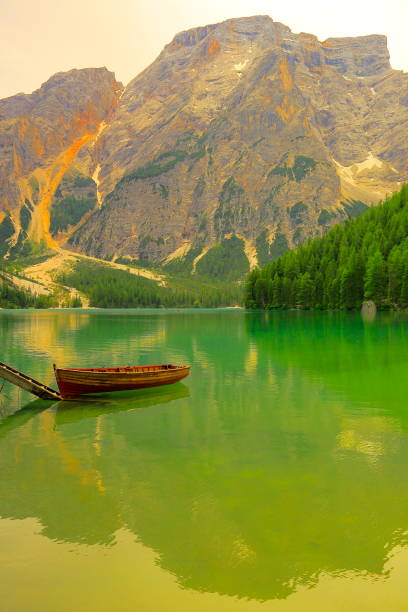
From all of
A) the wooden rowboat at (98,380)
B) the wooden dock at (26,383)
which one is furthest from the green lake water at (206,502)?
the wooden rowboat at (98,380)

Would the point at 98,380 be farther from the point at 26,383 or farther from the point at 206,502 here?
the point at 206,502

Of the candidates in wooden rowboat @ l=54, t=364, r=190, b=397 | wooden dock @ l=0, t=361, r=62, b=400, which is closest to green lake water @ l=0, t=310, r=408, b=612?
wooden dock @ l=0, t=361, r=62, b=400

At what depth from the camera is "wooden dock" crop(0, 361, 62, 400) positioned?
36.4 m

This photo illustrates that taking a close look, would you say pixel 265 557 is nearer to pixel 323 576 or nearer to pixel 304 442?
pixel 323 576

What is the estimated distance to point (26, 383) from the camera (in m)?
37.1

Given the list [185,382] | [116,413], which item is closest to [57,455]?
[116,413]

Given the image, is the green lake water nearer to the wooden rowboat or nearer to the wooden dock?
the wooden dock

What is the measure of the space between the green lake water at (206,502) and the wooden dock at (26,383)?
0.90 metres

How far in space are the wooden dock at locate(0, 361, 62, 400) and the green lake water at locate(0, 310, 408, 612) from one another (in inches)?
35.6

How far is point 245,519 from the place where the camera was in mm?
16172

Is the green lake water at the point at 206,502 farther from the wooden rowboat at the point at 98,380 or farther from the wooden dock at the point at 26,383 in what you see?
the wooden rowboat at the point at 98,380

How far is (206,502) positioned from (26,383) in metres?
23.9

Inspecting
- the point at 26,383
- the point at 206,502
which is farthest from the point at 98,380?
the point at 206,502

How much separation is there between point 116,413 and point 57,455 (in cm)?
991
